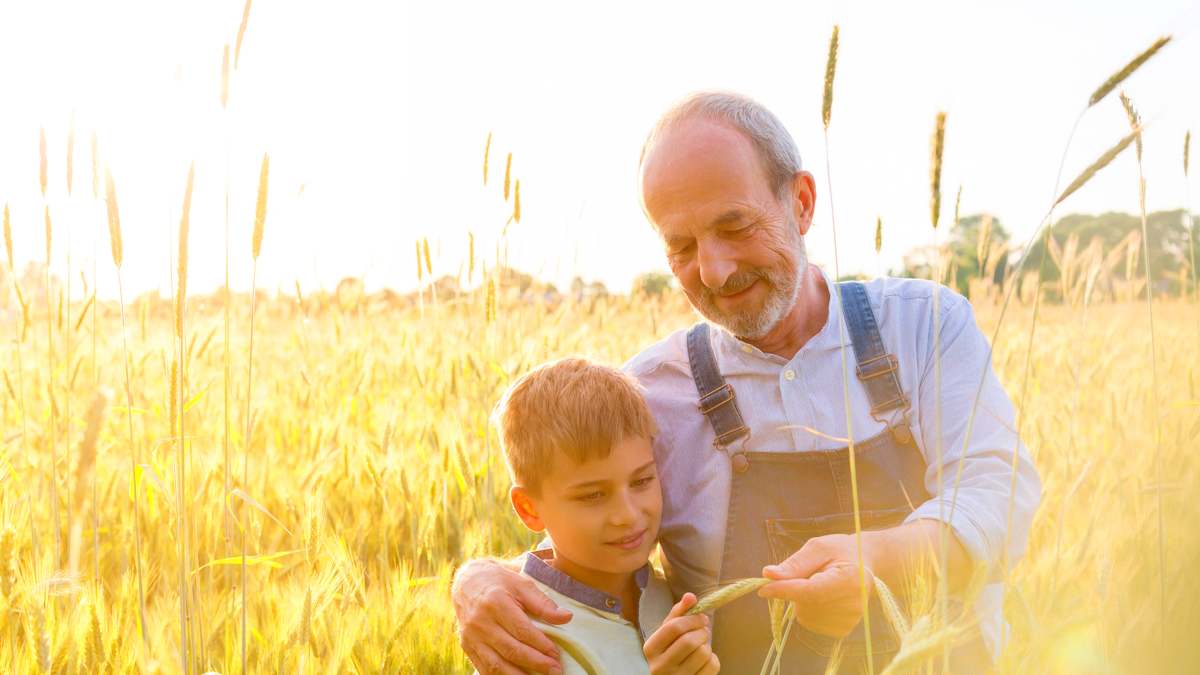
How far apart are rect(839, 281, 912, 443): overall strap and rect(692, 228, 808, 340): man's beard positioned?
5.7 inches

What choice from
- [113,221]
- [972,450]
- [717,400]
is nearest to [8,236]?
[113,221]

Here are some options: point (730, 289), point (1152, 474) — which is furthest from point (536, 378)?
point (1152, 474)

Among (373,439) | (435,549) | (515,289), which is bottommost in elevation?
(435,549)

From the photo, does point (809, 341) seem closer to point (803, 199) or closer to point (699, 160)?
point (803, 199)

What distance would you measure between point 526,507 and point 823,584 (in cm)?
88

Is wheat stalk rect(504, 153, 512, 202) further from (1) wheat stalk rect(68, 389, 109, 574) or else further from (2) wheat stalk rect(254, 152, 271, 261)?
(1) wheat stalk rect(68, 389, 109, 574)

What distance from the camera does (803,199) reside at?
2.46 m

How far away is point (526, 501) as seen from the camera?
2.15 meters

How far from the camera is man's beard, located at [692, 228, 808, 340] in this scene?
225 cm

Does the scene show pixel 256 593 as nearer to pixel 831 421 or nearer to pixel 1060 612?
pixel 831 421

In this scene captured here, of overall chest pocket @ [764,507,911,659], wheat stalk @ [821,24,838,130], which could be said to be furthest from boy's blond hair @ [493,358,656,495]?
wheat stalk @ [821,24,838,130]

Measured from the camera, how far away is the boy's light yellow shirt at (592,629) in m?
1.90

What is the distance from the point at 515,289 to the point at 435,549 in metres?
1.27

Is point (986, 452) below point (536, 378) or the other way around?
below
